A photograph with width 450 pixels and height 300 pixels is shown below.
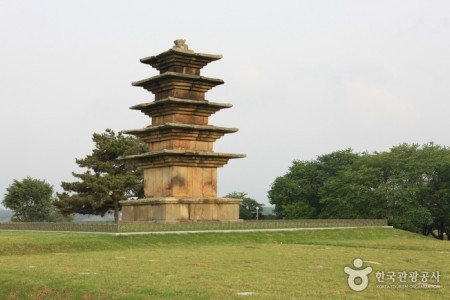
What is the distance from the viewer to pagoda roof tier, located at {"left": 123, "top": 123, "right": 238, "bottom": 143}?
45625 millimetres

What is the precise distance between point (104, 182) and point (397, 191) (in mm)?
33755

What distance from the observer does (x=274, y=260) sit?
65.8 ft

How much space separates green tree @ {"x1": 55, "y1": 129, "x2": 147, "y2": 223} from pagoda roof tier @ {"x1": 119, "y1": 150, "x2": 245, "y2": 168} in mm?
23288

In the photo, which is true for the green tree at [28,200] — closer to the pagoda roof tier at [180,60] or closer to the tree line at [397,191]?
the tree line at [397,191]

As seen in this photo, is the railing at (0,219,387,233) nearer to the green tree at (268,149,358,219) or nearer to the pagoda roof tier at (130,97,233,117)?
the pagoda roof tier at (130,97,233,117)

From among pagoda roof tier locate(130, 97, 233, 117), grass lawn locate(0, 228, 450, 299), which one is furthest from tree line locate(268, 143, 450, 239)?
grass lawn locate(0, 228, 450, 299)

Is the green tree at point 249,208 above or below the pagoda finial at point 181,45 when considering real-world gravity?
below

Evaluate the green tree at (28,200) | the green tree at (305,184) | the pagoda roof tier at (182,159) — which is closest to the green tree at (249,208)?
the green tree at (305,184)

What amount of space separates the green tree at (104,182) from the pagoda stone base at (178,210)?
928 inches

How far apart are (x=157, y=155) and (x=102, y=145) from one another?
30.1 metres

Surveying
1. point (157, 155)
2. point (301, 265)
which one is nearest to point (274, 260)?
point (301, 265)

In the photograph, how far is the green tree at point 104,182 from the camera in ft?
232

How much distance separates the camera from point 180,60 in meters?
47.2

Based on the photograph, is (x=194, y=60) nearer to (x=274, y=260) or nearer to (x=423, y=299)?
(x=274, y=260)
